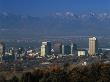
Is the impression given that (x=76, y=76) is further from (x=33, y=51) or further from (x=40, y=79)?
(x=33, y=51)

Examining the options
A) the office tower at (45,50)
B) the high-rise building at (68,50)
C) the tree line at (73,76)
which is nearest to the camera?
the tree line at (73,76)

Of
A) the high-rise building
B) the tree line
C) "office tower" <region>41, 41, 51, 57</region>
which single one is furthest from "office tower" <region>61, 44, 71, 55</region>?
the tree line

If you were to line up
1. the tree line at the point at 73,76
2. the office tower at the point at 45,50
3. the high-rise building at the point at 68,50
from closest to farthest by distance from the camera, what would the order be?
the tree line at the point at 73,76, the office tower at the point at 45,50, the high-rise building at the point at 68,50

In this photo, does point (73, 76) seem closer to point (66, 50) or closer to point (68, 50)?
point (68, 50)

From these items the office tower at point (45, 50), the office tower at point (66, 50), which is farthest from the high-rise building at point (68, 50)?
the office tower at point (45, 50)

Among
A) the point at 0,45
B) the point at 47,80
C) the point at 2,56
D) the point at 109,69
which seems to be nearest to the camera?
the point at 47,80

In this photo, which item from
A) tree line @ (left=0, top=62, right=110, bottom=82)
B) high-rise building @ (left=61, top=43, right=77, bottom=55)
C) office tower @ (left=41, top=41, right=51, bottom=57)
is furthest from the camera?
high-rise building @ (left=61, top=43, right=77, bottom=55)

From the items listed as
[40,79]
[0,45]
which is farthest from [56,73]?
[0,45]

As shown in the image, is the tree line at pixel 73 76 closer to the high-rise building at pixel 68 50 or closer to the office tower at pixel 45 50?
the office tower at pixel 45 50

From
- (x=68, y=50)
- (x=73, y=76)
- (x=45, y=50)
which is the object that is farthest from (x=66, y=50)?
(x=73, y=76)

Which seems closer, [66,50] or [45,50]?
[45,50]

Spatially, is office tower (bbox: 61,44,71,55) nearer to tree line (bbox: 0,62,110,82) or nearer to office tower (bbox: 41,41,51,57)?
office tower (bbox: 41,41,51,57)
